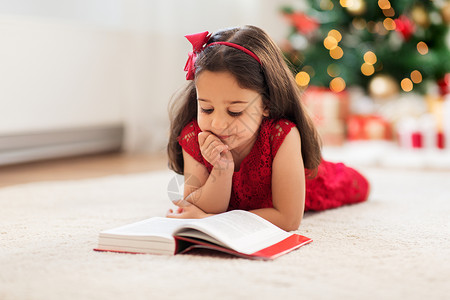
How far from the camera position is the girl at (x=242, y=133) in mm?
1302

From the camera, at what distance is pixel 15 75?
8.10 ft

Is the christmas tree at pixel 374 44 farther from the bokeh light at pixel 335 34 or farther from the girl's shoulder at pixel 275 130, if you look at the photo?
the girl's shoulder at pixel 275 130

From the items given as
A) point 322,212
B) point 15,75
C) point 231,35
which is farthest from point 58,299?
point 15,75

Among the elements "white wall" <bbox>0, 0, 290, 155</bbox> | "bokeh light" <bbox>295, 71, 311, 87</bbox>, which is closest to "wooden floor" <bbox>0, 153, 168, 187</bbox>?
"white wall" <bbox>0, 0, 290, 155</bbox>

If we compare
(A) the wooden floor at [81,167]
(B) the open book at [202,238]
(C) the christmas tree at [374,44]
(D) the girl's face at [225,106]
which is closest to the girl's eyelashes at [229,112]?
(D) the girl's face at [225,106]

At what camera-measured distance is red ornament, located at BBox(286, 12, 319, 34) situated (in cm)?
325

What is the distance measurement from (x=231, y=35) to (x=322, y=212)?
58cm

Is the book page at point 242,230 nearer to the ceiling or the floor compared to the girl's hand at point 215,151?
nearer to the floor

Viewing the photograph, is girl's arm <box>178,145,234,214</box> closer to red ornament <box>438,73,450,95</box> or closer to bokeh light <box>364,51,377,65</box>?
bokeh light <box>364,51,377,65</box>

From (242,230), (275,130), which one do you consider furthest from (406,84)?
(242,230)

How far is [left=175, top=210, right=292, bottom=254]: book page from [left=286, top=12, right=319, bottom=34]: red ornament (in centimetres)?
216

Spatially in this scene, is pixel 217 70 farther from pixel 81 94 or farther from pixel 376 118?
pixel 376 118

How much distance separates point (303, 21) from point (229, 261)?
236 centimetres

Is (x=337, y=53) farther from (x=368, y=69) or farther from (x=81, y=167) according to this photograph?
(x=81, y=167)
